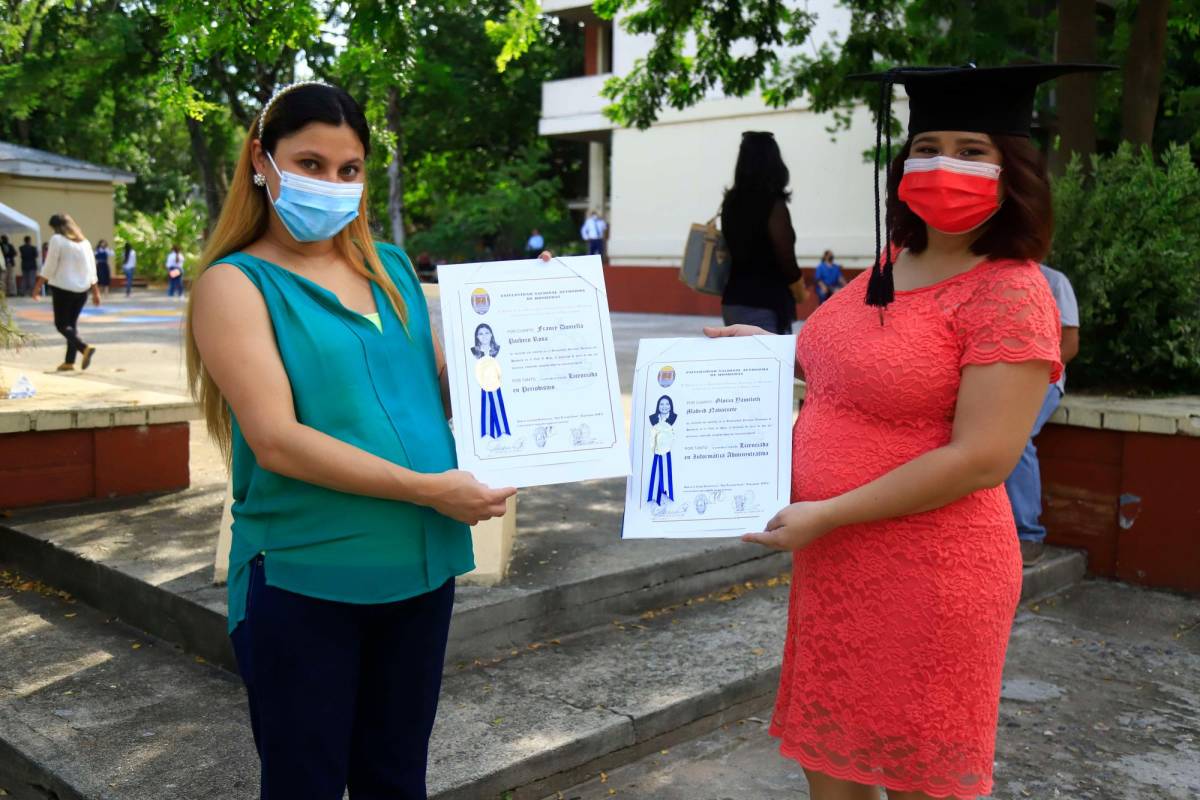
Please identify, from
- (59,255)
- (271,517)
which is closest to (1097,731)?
(271,517)

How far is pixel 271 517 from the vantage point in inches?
86.7

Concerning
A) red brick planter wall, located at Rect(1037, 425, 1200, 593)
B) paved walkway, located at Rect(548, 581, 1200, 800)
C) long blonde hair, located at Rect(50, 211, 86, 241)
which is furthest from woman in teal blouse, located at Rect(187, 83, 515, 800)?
long blonde hair, located at Rect(50, 211, 86, 241)

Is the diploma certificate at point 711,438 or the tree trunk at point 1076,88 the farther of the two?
the tree trunk at point 1076,88

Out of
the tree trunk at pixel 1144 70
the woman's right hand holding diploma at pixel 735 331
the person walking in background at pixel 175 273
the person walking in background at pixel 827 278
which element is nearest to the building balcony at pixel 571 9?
the person walking in background at pixel 827 278

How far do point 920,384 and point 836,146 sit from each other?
71.0 feet

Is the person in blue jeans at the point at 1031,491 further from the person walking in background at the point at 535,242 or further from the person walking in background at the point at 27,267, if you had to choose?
the person walking in background at the point at 27,267

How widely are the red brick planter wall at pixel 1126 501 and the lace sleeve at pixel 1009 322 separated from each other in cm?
415

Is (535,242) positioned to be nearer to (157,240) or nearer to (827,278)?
(827,278)

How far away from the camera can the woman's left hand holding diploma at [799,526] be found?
7.39 feet

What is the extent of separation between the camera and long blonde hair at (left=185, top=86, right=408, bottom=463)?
2248 mm

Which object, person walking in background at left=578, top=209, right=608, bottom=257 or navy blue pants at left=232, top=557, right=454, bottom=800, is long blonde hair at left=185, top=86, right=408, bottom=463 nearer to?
navy blue pants at left=232, top=557, right=454, bottom=800

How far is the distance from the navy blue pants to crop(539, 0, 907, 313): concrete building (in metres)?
19.7

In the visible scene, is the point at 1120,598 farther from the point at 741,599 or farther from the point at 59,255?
the point at 59,255

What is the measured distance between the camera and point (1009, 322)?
2.11 m
